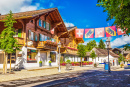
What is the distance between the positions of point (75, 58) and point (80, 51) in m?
14.4

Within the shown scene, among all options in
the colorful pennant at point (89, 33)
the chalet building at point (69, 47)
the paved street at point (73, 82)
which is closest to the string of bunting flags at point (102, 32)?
the colorful pennant at point (89, 33)

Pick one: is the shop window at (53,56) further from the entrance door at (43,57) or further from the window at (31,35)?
the window at (31,35)

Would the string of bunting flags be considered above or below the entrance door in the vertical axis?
above

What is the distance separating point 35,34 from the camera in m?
28.2

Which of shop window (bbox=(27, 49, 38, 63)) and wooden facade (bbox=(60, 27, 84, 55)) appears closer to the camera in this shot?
shop window (bbox=(27, 49, 38, 63))

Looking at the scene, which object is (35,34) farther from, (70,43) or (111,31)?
(70,43)

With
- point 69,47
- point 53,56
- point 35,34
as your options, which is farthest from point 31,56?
Answer: point 69,47

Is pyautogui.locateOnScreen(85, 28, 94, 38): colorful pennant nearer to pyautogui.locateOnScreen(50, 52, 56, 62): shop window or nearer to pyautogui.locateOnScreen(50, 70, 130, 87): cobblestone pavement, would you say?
pyautogui.locateOnScreen(50, 52, 56, 62): shop window

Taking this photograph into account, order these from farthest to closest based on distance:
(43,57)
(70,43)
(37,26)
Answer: (70,43)
(43,57)
(37,26)

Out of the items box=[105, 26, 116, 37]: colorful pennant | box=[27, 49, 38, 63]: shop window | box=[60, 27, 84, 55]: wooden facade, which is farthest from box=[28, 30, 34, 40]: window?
box=[105, 26, 116, 37]: colorful pennant

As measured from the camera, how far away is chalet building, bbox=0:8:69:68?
24.5 metres

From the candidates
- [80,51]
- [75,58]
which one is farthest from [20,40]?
[75,58]

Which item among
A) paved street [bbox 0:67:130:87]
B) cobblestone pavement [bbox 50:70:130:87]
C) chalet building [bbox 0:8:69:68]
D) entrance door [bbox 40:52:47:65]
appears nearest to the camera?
cobblestone pavement [bbox 50:70:130:87]

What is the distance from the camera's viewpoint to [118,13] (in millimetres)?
6566
